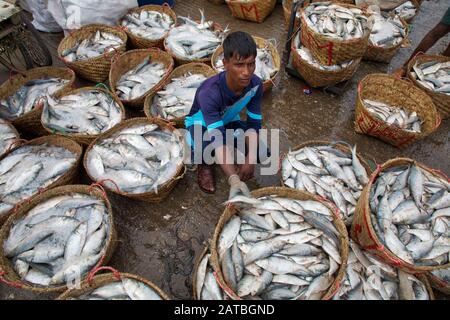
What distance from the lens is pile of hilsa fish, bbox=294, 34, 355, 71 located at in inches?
154

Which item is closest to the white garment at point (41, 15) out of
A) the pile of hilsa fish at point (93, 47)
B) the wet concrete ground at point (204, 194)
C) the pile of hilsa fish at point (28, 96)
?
the wet concrete ground at point (204, 194)

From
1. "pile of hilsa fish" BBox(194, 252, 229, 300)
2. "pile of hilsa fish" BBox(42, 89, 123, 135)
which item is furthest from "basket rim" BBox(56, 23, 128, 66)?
"pile of hilsa fish" BBox(194, 252, 229, 300)

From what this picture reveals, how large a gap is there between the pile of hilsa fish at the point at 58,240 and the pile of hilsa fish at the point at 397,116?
132 inches

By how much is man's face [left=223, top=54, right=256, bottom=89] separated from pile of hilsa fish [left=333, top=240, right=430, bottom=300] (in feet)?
5.64

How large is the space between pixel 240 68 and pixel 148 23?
3.41 meters

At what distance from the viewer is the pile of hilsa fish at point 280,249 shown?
2.20 m

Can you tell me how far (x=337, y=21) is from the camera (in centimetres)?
409

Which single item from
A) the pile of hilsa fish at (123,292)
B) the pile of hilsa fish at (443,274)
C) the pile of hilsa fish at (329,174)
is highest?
the pile of hilsa fish at (123,292)

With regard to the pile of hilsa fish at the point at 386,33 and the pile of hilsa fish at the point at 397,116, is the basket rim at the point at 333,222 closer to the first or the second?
the pile of hilsa fish at the point at 397,116

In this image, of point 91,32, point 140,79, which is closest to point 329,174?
point 140,79

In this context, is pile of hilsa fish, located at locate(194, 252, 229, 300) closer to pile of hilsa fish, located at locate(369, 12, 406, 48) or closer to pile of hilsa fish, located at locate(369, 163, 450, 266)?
pile of hilsa fish, located at locate(369, 163, 450, 266)

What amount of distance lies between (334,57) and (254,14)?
2377 millimetres

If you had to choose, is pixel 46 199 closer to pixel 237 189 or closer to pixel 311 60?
pixel 237 189

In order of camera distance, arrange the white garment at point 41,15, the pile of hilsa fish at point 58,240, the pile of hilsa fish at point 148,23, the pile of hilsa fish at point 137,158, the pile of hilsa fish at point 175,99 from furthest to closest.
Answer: the white garment at point 41,15 → the pile of hilsa fish at point 148,23 → the pile of hilsa fish at point 175,99 → the pile of hilsa fish at point 137,158 → the pile of hilsa fish at point 58,240
